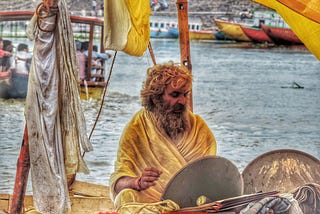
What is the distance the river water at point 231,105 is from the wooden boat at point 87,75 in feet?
0.23

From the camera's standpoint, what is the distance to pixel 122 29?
15852mm

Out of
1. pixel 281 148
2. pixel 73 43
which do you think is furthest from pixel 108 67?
pixel 281 148

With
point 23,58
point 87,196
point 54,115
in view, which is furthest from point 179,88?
point 23,58

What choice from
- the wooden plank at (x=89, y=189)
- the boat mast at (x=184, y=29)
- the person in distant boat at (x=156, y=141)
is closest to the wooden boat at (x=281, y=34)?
the boat mast at (x=184, y=29)

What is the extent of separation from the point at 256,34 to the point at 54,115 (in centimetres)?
Result: 175

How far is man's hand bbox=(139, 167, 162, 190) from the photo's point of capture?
1590cm

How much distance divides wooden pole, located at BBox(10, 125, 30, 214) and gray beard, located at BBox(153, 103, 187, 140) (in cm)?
104

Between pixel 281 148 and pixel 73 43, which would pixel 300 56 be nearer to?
pixel 281 148

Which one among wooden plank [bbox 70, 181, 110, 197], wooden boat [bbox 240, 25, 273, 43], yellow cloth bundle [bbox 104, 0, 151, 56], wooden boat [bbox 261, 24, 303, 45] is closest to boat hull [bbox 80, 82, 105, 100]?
yellow cloth bundle [bbox 104, 0, 151, 56]

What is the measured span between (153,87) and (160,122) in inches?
10.9

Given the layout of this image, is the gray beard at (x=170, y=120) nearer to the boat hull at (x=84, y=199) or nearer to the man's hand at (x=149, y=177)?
the man's hand at (x=149, y=177)

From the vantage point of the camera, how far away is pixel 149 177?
15.9 metres

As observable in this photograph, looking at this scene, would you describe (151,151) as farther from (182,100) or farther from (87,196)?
(87,196)

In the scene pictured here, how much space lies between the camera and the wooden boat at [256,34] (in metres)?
16.3
